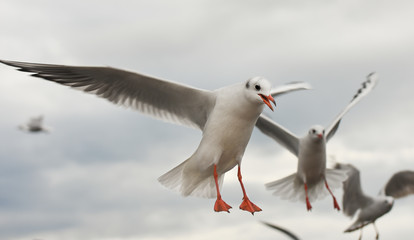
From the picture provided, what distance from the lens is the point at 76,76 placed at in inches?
262

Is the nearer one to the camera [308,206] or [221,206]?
[221,206]

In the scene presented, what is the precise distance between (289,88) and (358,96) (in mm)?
2158

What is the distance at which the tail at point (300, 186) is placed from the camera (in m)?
9.93

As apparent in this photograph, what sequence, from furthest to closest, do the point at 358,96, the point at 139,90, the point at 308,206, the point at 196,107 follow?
the point at 358,96 < the point at 308,206 < the point at 139,90 < the point at 196,107

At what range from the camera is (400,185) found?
42.9 feet

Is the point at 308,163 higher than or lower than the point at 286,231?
higher

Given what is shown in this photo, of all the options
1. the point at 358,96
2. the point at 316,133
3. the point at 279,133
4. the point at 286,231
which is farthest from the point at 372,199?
the point at 286,231

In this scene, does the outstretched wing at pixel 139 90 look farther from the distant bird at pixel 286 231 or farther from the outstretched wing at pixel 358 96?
the outstretched wing at pixel 358 96

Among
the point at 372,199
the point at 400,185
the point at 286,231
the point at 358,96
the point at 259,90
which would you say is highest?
the point at 358,96

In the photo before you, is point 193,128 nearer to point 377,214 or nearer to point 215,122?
point 215,122

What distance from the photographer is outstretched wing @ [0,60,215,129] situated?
6520mm

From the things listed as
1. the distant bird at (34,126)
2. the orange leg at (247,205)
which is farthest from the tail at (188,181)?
the distant bird at (34,126)

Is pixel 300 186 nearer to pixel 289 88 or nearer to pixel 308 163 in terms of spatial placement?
pixel 308 163

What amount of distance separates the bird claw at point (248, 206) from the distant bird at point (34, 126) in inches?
665
